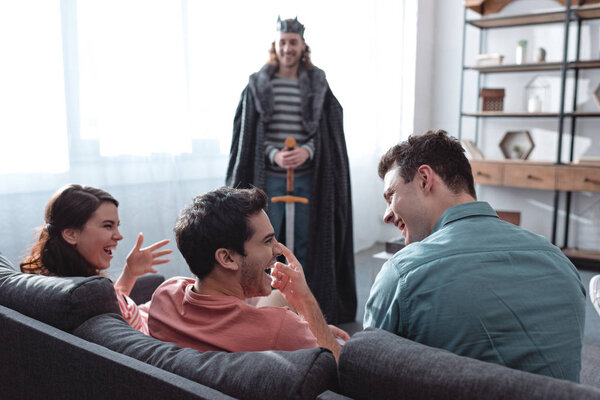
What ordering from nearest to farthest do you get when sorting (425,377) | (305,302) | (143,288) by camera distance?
(425,377)
(305,302)
(143,288)

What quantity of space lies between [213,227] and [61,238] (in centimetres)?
59

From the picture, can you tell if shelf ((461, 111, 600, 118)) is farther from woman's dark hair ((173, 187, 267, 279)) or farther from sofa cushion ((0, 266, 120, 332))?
sofa cushion ((0, 266, 120, 332))

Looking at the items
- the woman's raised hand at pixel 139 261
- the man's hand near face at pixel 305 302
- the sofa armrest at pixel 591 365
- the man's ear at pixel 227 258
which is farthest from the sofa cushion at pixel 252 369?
the sofa armrest at pixel 591 365

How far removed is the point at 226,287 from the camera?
117cm

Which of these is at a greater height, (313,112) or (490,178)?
(313,112)

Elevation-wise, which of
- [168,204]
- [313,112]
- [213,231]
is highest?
[313,112]

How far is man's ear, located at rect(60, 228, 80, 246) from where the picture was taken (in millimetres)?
1492

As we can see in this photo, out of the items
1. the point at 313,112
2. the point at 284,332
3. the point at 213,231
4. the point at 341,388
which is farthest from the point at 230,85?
the point at 341,388

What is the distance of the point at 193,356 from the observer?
0.90 metres

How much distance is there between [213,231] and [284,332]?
261 mm

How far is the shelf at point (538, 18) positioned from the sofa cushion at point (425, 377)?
12.9 feet

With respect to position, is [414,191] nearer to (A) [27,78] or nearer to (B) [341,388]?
(B) [341,388]

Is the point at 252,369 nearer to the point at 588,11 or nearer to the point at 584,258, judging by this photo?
the point at 584,258

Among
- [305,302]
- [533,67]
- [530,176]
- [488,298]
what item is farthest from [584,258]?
[488,298]
